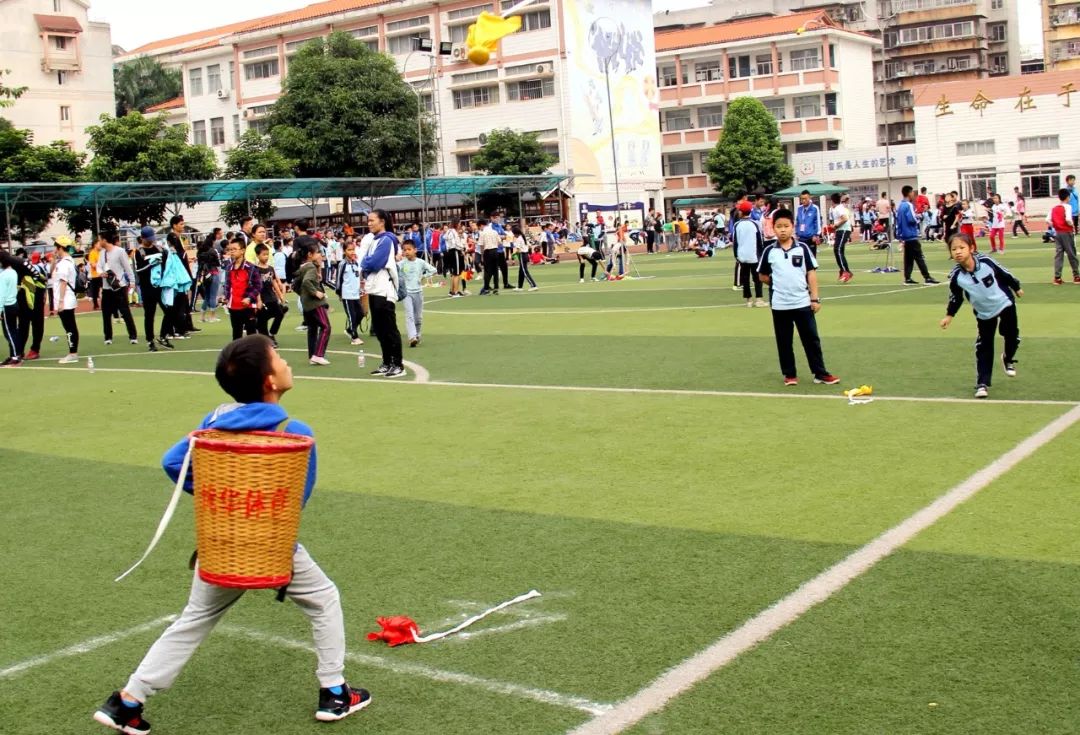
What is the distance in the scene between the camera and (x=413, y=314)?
58.3 feet

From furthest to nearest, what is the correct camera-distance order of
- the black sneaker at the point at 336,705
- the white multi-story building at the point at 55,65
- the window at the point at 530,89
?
the white multi-story building at the point at 55,65 < the window at the point at 530,89 < the black sneaker at the point at 336,705

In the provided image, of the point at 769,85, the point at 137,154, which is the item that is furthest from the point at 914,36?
the point at 137,154

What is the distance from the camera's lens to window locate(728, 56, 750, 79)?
262 ft

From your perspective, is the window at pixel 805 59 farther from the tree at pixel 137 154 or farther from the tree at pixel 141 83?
the tree at pixel 141 83

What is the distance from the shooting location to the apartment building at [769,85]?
78.2 metres

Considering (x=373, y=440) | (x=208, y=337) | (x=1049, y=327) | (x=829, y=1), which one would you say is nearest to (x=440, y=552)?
(x=373, y=440)

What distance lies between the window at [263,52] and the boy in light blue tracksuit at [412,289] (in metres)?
61.1

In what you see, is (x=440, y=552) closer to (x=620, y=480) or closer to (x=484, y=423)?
(x=620, y=480)

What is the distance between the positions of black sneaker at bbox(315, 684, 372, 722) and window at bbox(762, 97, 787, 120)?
78069mm

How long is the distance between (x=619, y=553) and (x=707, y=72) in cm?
7760

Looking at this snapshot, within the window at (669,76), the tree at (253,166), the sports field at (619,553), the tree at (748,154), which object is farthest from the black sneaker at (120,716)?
the window at (669,76)

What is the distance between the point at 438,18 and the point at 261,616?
68189mm

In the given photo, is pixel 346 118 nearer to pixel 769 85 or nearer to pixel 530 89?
pixel 530 89

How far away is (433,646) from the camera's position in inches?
218
